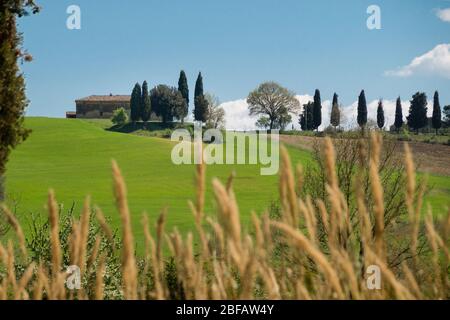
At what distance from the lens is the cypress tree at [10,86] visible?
11312mm

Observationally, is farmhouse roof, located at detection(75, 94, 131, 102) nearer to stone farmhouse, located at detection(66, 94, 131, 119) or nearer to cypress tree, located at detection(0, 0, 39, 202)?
stone farmhouse, located at detection(66, 94, 131, 119)

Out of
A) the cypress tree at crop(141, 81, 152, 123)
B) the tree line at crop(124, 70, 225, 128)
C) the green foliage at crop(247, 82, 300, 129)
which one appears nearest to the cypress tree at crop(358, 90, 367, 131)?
the green foliage at crop(247, 82, 300, 129)

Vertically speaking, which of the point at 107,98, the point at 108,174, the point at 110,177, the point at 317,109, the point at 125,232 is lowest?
the point at 110,177

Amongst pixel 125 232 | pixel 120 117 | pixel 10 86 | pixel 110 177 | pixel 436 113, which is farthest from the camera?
pixel 120 117

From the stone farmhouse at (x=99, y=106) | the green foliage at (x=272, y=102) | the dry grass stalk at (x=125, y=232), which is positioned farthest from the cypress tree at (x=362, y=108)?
the dry grass stalk at (x=125, y=232)

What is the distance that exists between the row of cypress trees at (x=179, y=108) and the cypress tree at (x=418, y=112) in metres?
37.9

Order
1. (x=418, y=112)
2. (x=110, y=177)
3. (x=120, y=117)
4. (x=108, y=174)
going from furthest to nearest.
Answer: (x=120, y=117)
(x=418, y=112)
(x=110, y=177)
(x=108, y=174)

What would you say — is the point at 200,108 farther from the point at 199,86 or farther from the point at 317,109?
the point at 317,109

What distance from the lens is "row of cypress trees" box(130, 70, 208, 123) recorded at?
341 ft

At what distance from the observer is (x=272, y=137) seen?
280 feet

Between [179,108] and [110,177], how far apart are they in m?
46.4

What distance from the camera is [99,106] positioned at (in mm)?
139000

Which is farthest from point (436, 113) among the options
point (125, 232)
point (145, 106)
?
point (125, 232)
